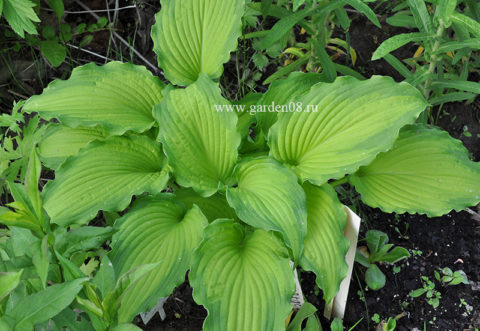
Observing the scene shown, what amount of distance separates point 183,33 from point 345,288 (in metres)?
0.94

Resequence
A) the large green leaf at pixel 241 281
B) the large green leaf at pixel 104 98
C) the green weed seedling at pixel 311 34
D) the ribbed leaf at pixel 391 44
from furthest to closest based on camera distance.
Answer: the green weed seedling at pixel 311 34
the large green leaf at pixel 104 98
the ribbed leaf at pixel 391 44
the large green leaf at pixel 241 281

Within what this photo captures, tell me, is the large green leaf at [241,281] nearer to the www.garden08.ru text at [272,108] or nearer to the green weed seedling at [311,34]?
the www.garden08.ru text at [272,108]

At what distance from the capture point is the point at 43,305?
A: 0.80 m

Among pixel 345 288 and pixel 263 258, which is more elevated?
pixel 263 258

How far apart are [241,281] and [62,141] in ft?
2.44

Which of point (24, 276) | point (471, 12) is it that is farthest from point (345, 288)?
point (471, 12)

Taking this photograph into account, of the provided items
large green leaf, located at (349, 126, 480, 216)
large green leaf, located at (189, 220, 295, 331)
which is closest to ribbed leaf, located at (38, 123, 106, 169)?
large green leaf, located at (189, 220, 295, 331)

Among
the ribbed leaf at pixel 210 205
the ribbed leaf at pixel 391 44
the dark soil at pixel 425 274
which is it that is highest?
the ribbed leaf at pixel 391 44

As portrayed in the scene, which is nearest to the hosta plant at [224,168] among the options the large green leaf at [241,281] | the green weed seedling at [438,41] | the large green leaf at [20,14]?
the large green leaf at [241,281]

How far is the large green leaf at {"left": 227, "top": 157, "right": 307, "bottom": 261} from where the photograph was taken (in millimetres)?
1165

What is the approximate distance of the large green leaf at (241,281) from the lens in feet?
3.64

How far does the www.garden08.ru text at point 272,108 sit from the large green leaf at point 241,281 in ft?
1.06

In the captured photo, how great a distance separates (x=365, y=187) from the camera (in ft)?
4.37

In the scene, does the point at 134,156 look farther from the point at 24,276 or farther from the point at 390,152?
the point at 390,152
